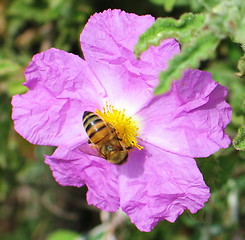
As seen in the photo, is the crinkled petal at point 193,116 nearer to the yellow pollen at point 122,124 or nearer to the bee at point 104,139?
the yellow pollen at point 122,124

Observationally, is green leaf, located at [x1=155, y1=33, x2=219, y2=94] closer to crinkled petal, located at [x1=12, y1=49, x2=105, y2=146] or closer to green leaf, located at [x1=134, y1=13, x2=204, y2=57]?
green leaf, located at [x1=134, y1=13, x2=204, y2=57]

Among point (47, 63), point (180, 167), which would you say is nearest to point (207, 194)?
point (180, 167)

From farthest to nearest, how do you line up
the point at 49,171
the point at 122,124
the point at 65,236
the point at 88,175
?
the point at 49,171 → the point at 65,236 → the point at 122,124 → the point at 88,175

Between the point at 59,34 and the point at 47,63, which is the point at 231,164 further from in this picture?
the point at 59,34

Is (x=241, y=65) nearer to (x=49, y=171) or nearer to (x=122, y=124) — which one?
(x=122, y=124)

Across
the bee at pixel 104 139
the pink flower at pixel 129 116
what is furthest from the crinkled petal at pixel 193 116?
the bee at pixel 104 139

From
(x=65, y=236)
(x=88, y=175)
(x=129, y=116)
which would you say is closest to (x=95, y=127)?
(x=88, y=175)

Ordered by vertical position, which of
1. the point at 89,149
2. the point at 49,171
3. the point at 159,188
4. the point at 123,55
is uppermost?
the point at 123,55
